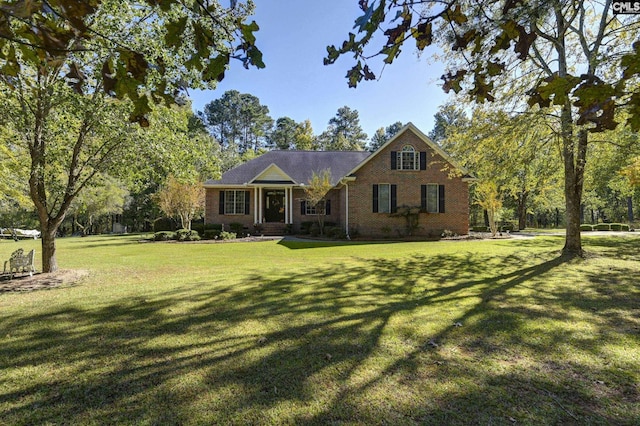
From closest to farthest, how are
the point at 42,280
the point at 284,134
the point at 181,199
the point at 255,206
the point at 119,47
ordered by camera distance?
the point at 119,47
the point at 42,280
the point at 181,199
the point at 255,206
the point at 284,134

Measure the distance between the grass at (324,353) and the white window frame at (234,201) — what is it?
1566 centimetres

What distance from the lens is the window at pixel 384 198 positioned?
1894 centimetres

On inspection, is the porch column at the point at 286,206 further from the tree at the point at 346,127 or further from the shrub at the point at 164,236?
the tree at the point at 346,127

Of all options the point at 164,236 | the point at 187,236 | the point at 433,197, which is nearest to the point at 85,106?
the point at 187,236

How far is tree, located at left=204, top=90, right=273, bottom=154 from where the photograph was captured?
2259 inches

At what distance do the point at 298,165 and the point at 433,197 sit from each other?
10.6 meters

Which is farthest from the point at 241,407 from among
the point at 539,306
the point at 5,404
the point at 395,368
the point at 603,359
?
the point at 539,306

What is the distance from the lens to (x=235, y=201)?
2250 centimetres

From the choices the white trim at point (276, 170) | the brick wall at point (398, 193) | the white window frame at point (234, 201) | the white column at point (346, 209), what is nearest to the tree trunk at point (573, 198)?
the brick wall at point (398, 193)

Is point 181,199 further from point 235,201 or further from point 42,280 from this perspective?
point 42,280

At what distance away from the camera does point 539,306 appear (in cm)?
507

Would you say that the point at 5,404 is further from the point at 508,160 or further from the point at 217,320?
the point at 508,160

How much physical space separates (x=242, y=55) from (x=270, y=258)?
9199mm

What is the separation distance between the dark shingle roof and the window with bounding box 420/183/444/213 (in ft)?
20.6
